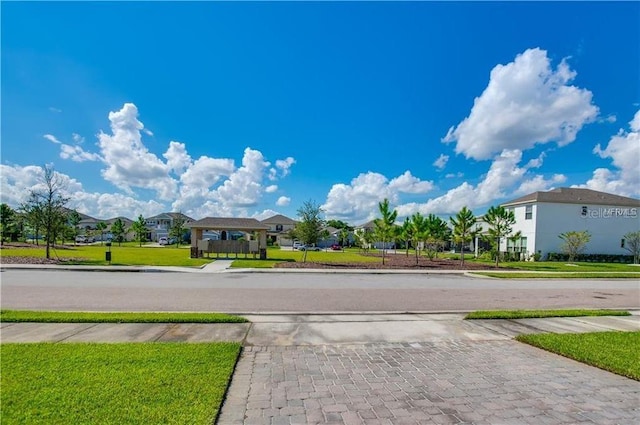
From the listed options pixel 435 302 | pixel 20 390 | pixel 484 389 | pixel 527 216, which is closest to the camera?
pixel 20 390

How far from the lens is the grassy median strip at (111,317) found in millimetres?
7082

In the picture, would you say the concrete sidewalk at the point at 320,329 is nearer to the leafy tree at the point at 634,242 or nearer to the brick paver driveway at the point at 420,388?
the brick paver driveway at the point at 420,388

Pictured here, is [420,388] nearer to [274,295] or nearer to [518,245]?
[274,295]

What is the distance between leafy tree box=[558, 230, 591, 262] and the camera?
31.2 m

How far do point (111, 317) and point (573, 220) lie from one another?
138 ft

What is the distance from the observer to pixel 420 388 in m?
4.42

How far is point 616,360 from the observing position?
550 centimetres

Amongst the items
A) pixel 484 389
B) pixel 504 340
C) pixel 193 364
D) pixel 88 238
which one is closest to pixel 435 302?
pixel 504 340

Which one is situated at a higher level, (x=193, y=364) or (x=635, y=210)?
(x=635, y=210)

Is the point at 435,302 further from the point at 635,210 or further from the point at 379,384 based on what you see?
the point at 635,210

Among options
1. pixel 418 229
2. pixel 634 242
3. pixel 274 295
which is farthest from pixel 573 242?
pixel 274 295

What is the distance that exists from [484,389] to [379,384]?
4.79 ft

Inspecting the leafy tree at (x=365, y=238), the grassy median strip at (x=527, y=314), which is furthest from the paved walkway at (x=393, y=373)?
the leafy tree at (x=365, y=238)

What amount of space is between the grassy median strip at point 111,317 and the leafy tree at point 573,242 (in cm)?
3581
